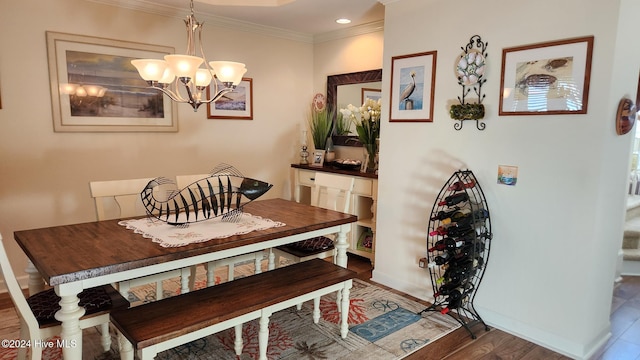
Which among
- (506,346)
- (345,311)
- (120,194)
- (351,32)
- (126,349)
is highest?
(351,32)

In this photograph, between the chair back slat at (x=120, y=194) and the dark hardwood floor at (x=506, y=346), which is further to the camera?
the chair back slat at (x=120, y=194)

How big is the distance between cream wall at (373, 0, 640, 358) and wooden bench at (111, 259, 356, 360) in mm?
1061

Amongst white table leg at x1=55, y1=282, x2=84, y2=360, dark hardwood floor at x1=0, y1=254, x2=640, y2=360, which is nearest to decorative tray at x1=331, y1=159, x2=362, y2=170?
dark hardwood floor at x1=0, y1=254, x2=640, y2=360

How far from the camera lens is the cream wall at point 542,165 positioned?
7.09 feet

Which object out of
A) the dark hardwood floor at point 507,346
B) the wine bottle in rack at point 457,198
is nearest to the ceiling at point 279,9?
the wine bottle in rack at point 457,198

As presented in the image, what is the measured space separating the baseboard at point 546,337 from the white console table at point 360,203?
1.24m

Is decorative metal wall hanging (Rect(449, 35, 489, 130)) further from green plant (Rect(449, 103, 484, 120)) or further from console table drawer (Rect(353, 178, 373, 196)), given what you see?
console table drawer (Rect(353, 178, 373, 196))

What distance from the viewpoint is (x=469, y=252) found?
99.1 inches

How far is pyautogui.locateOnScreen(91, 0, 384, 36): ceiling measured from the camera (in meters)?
3.37

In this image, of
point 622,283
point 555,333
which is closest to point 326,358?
point 555,333

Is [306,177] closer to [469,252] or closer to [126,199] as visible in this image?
[126,199]

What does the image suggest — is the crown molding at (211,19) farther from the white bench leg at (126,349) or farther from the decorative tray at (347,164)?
the white bench leg at (126,349)

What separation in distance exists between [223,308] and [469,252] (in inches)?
61.1

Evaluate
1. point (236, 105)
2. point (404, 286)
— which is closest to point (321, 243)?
point (404, 286)
